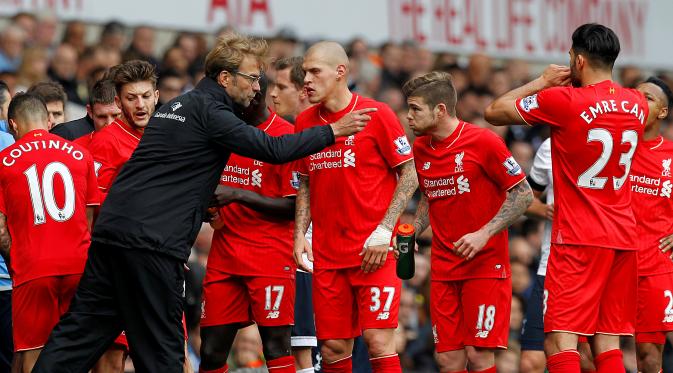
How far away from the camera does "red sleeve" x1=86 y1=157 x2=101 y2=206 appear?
912cm

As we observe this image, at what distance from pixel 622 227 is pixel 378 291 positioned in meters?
1.74

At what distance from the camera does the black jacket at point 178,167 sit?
833 cm

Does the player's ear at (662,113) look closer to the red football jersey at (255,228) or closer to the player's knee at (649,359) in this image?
the player's knee at (649,359)

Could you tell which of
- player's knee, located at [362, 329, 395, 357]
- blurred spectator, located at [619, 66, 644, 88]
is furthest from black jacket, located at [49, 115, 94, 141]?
blurred spectator, located at [619, 66, 644, 88]

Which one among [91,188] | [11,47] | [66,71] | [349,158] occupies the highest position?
[11,47]

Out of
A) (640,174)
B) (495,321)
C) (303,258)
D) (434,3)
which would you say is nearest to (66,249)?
(303,258)

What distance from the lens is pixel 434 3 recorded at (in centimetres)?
1906

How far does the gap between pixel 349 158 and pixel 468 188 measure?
37.3 inches

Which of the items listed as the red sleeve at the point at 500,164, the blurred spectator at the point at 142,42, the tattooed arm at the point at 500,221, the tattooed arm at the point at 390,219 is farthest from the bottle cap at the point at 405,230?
the blurred spectator at the point at 142,42

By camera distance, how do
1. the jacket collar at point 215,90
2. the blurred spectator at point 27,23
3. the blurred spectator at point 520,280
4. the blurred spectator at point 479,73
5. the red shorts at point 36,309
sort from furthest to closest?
the blurred spectator at point 479,73 → the blurred spectator at point 520,280 → the blurred spectator at point 27,23 → the red shorts at point 36,309 → the jacket collar at point 215,90

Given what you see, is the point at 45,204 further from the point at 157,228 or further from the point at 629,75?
the point at 629,75

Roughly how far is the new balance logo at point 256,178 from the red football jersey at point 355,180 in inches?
17.9

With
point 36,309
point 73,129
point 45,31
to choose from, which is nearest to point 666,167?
point 73,129

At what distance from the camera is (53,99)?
35.3ft
